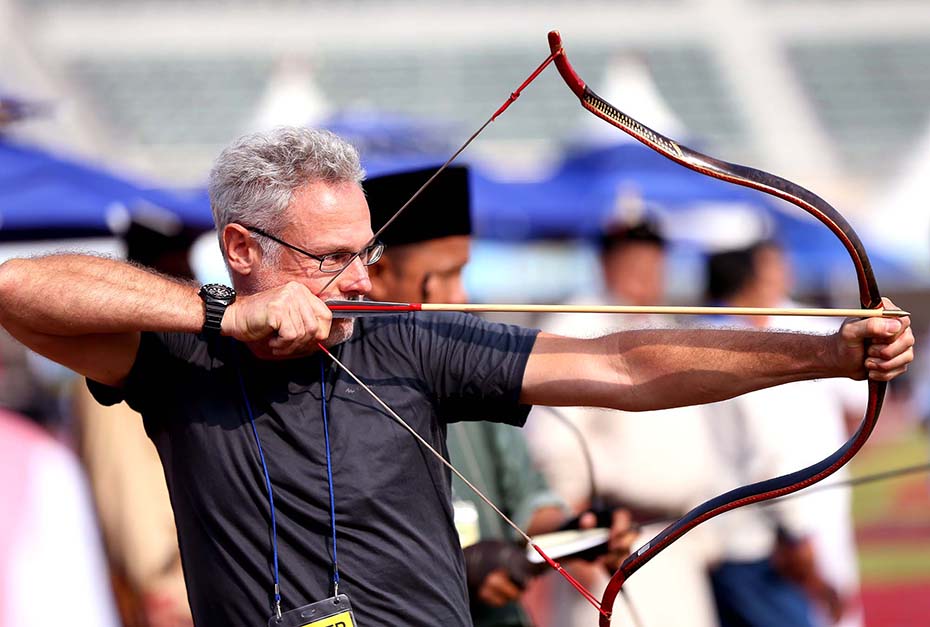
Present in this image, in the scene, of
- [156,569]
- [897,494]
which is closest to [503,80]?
[897,494]

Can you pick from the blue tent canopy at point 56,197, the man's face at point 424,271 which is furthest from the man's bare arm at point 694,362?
the blue tent canopy at point 56,197

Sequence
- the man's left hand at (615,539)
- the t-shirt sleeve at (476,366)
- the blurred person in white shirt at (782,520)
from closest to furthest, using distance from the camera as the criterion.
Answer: the t-shirt sleeve at (476,366), the man's left hand at (615,539), the blurred person in white shirt at (782,520)

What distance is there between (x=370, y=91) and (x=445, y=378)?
23.4 m

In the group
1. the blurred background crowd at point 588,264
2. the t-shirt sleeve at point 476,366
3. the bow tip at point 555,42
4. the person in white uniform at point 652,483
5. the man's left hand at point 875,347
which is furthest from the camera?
the person in white uniform at point 652,483

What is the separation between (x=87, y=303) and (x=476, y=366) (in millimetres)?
635

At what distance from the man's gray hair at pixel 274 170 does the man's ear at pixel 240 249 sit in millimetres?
18

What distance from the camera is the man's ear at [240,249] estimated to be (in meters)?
2.16

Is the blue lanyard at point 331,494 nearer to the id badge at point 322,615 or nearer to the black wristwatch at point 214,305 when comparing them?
the id badge at point 322,615

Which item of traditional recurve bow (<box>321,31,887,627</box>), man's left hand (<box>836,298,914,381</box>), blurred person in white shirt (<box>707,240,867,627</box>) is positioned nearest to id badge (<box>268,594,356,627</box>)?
traditional recurve bow (<box>321,31,887,627</box>)

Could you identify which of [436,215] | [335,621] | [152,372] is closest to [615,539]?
[436,215]

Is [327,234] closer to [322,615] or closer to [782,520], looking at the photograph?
[322,615]

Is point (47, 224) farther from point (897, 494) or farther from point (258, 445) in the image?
point (897, 494)

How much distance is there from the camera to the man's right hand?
191 centimetres

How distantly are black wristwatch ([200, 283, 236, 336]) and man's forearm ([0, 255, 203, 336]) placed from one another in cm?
1
